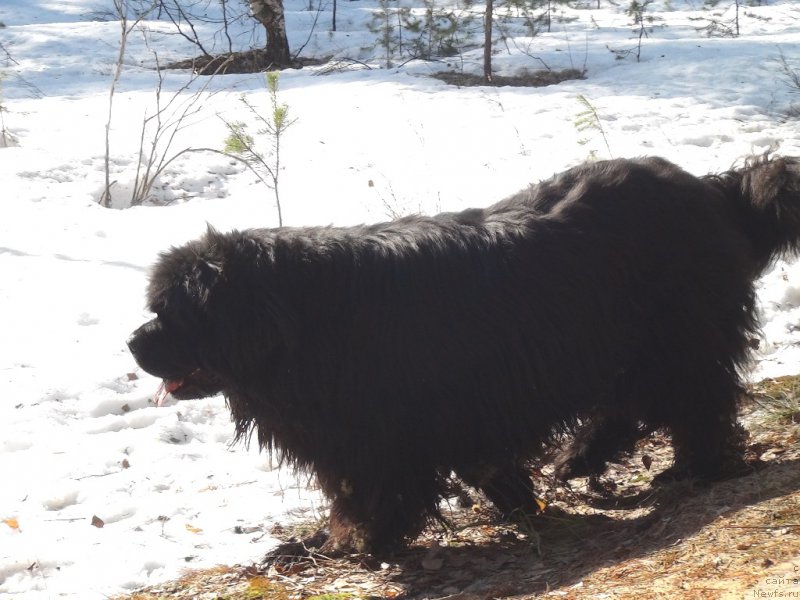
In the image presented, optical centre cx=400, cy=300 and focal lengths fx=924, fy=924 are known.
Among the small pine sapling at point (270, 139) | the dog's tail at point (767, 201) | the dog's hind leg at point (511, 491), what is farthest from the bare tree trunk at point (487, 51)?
the dog's hind leg at point (511, 491)

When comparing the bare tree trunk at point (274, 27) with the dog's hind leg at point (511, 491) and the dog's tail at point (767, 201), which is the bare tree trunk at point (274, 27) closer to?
the dog's tail at point (767, 201)

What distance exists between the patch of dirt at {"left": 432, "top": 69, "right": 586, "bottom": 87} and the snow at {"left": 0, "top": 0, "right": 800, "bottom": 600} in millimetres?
269

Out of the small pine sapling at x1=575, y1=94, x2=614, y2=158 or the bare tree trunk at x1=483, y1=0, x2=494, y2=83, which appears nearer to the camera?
the small pine sapling at x1=575, y1=94, x2=614, y2=158

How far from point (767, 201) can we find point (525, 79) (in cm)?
775

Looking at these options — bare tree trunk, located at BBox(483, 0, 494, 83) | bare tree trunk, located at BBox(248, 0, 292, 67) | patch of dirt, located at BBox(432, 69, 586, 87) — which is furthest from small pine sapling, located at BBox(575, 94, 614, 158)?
bare tree trunk, located at BBox(248, 0, 292, 67)

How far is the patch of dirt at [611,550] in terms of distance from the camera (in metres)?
2.92

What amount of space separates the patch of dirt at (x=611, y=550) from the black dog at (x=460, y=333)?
22 cm

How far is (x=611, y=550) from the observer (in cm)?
355

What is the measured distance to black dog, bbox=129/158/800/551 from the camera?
12.2 ft

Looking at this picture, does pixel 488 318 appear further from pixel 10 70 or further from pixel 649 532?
pixel 10 70

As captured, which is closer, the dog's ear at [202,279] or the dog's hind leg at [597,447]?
the dog's ear at [202,279]

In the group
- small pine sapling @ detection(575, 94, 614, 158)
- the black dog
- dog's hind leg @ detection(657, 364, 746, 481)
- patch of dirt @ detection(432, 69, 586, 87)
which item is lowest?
dog's hind leg @ detection(657, 364, 746, 481)

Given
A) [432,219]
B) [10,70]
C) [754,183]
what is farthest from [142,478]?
[10,70]

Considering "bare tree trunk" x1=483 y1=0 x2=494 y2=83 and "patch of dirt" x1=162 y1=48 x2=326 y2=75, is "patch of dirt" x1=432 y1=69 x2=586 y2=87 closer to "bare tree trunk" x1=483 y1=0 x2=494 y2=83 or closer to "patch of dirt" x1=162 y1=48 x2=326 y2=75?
"bare tree trunk" x1=483 y1=0 x2=494 y2=83
